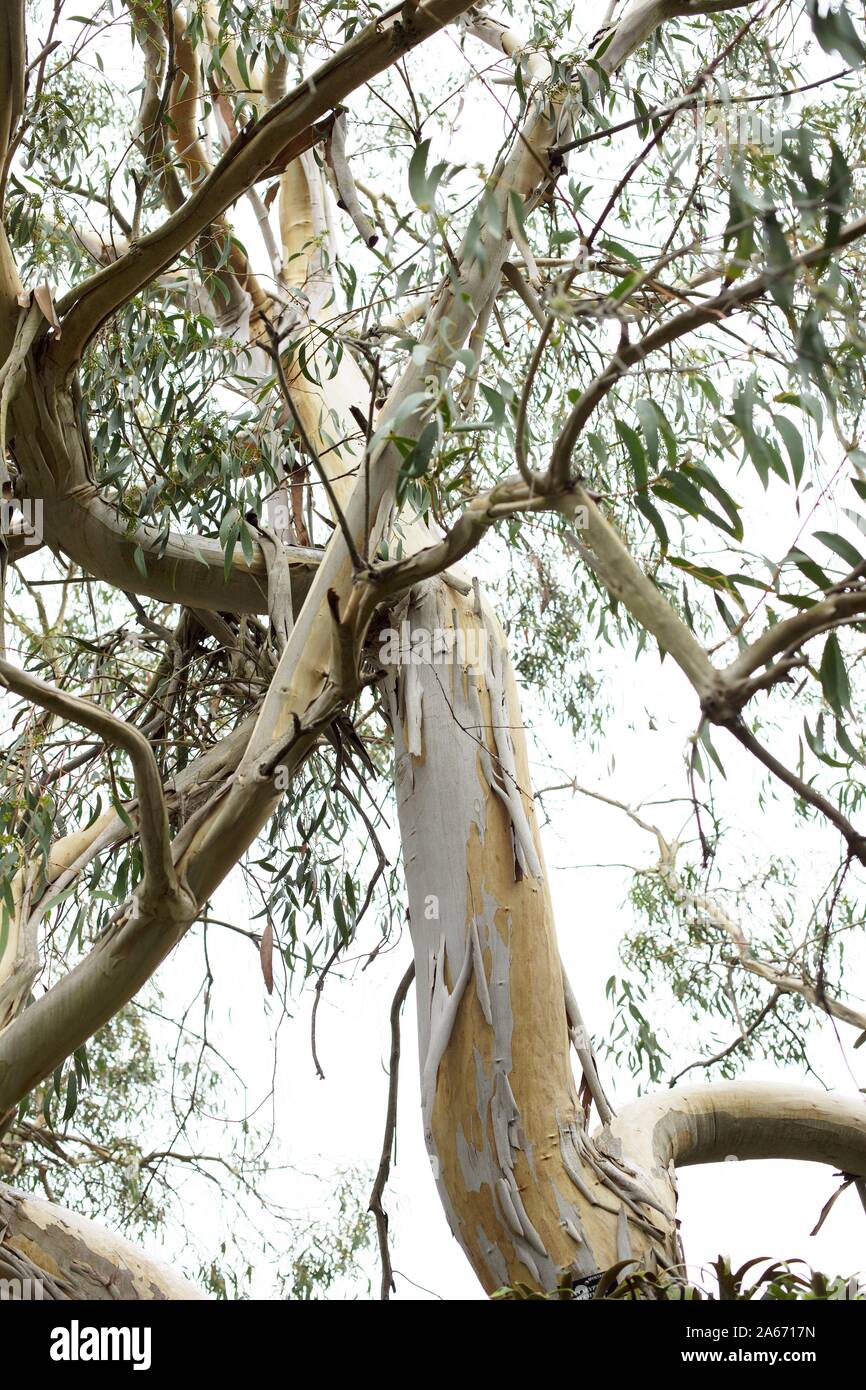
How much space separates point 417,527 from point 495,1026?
101cm

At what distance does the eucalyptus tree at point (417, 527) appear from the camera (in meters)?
1.23

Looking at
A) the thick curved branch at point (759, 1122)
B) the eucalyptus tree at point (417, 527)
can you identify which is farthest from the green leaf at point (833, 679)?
the thick curved branch at point (759, 1122)

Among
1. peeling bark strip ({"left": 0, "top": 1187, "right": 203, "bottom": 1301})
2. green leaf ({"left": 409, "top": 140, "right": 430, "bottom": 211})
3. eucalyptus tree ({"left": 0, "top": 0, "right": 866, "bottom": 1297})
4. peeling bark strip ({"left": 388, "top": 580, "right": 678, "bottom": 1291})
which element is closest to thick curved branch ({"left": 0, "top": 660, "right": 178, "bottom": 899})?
eucalyptus tree ({"left": 0, "top": 0, "right": 866, "bottom": 1297})

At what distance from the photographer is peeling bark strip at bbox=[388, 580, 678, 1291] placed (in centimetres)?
201

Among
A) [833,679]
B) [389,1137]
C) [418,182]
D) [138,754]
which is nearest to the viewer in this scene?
[833,679]

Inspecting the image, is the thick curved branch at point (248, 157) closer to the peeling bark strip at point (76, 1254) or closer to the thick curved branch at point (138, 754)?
the thick curved branch at point (138, 754)

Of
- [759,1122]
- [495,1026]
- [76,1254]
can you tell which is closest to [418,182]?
[495,1026]

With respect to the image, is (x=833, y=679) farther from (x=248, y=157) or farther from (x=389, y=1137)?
(x=389, y=1137)

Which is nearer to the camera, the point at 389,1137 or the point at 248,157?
the point at 248,157

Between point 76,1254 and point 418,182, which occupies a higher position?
point 418,182

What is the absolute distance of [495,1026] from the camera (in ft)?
6.82

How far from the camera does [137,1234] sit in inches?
160
